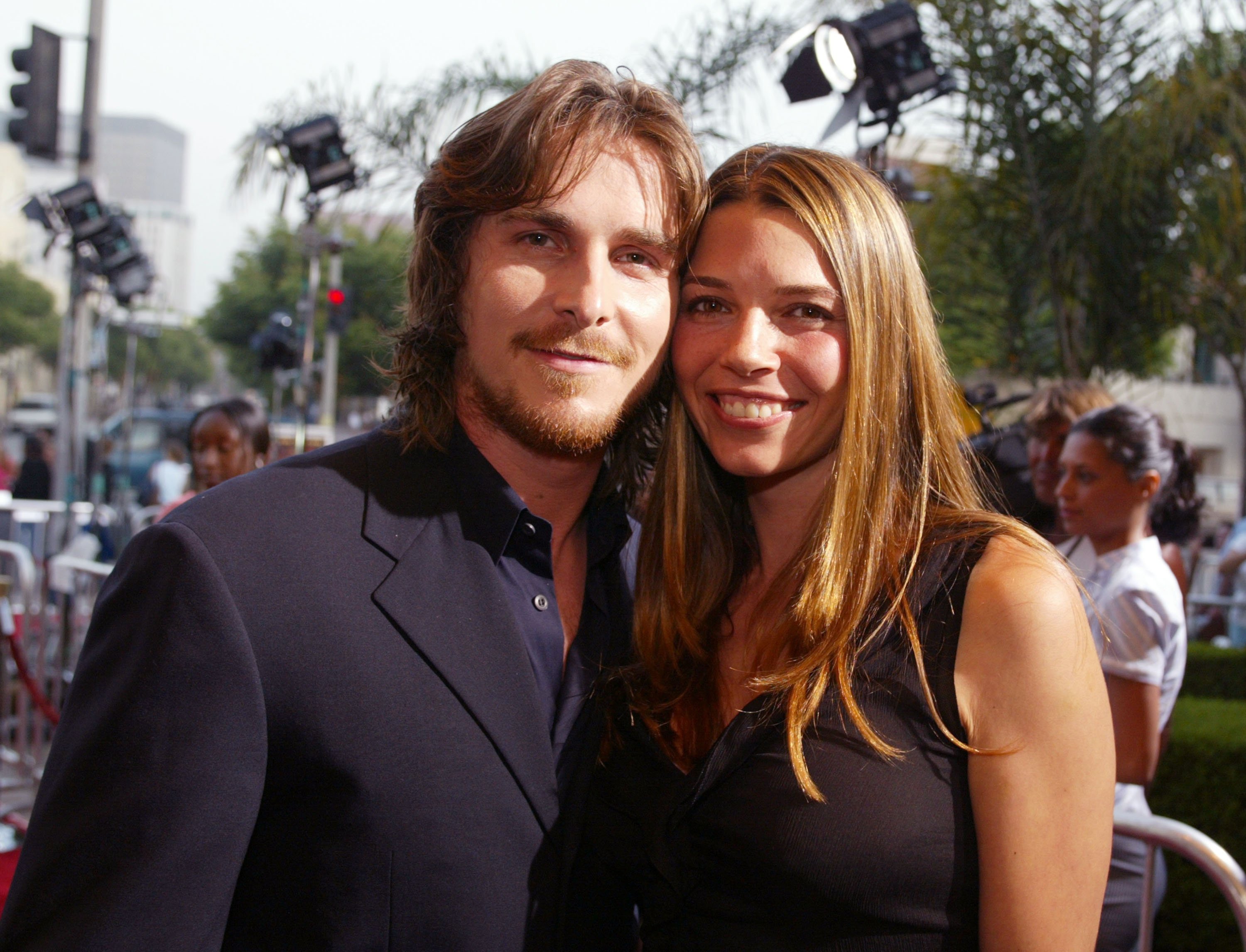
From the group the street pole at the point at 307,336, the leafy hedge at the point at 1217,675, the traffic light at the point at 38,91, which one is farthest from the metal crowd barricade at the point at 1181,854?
the traffic light at the point at 38,91

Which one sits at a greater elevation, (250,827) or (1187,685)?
(250,827)

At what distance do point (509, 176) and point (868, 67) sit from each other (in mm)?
3608

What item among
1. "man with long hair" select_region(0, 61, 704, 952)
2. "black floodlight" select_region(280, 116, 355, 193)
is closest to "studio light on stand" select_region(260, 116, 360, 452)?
"black floodlight" select_region(280, 116, 355, 193)

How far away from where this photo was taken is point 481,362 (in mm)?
1959

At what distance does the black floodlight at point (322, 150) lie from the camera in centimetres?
788

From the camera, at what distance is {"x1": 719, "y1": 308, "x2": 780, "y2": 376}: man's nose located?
193cm

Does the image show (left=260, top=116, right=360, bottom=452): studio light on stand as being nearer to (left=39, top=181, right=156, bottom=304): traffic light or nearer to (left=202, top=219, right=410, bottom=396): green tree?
(left=39, top=181, right=156, bottom=304): traffic light

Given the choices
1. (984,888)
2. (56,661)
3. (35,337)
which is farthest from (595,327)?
(35,337)

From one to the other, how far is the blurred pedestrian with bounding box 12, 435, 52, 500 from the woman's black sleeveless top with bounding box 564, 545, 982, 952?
43.4 feet

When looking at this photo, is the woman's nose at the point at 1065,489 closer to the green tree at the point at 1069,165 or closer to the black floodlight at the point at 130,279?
the green tree at the point at 1069,165

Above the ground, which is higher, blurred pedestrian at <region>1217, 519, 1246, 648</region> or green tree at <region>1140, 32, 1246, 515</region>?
green tree at <region>1140, 32, 1246, 515</region>

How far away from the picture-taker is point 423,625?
165 centimetres

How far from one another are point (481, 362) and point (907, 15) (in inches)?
150

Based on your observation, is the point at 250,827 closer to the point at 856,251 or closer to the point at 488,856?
the point at 488,856
